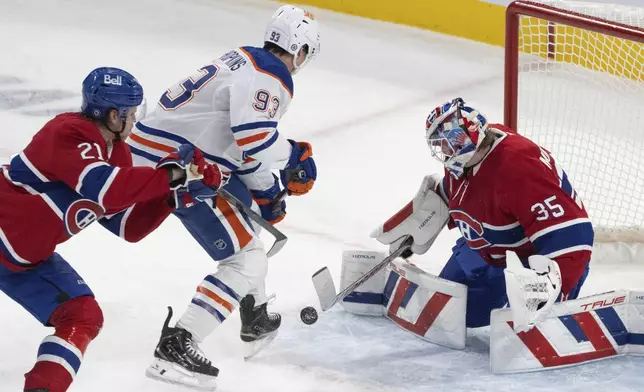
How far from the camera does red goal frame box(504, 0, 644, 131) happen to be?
3727mm

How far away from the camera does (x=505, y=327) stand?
10.2ft

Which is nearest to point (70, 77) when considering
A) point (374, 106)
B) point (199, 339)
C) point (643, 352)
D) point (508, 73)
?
point (374, 106)

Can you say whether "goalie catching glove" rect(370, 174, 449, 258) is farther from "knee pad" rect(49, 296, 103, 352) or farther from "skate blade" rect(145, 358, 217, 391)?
"knee pad" rect(49, 296, 103, 352)

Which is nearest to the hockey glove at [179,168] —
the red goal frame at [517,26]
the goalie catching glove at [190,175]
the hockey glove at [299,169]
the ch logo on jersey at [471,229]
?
the goalie catching glove at [190,175]

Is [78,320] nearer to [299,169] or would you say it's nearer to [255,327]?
[255,327]

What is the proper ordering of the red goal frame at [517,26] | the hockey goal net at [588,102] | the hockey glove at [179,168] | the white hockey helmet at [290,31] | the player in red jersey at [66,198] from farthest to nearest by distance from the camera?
the hockey goal net at [588,102] < the red goal frame at [517,26] < the white hockey helmet at [290,31] < the hockey glove at [179,168] < the player in red jersey at [66,198]

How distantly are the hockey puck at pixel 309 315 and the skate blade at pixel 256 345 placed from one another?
14 centimetres

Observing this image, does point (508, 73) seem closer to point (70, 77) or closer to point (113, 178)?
point (113, 178)

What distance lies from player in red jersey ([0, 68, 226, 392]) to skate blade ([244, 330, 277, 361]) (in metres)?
0.62

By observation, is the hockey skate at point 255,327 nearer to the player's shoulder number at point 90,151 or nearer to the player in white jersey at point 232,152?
the player in white jersey at point 232,152

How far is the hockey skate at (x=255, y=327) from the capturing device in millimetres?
3258

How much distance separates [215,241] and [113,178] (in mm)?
520

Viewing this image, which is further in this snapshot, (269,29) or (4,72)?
(4,72)

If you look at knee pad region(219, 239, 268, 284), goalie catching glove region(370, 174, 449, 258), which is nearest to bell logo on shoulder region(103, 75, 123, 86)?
knee pad region(219, 239, 268, 284)
